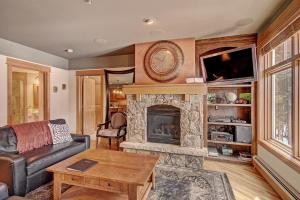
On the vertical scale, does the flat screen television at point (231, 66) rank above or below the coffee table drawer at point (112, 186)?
above

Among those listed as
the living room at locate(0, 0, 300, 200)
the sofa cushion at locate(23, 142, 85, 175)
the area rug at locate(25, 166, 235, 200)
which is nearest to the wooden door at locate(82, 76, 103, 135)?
the living room at locate(0, 0, 300, 200)

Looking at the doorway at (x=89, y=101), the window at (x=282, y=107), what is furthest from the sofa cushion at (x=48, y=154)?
the window at (x=282, y=107)

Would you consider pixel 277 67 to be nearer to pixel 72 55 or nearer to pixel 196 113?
pixel 196 113

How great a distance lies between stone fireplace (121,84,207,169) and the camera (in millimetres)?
3229

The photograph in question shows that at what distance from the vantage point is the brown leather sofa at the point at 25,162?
2.03 metres

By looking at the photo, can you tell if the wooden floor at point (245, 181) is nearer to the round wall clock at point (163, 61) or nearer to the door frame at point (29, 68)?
the round wall clock at point (163, 61)

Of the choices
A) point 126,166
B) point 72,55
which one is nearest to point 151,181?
point 126,166

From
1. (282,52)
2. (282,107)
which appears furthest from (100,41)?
(282,107)

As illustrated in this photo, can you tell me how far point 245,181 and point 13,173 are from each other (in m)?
3.10

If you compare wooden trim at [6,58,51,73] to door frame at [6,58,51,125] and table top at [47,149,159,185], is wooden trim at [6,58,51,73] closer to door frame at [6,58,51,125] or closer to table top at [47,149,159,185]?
door frame at [6,58,51,125]

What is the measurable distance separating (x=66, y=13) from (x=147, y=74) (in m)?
1.82

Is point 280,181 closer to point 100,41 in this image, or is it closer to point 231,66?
point 231,66

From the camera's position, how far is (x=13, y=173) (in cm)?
202

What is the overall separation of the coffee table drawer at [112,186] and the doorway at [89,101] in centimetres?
314
